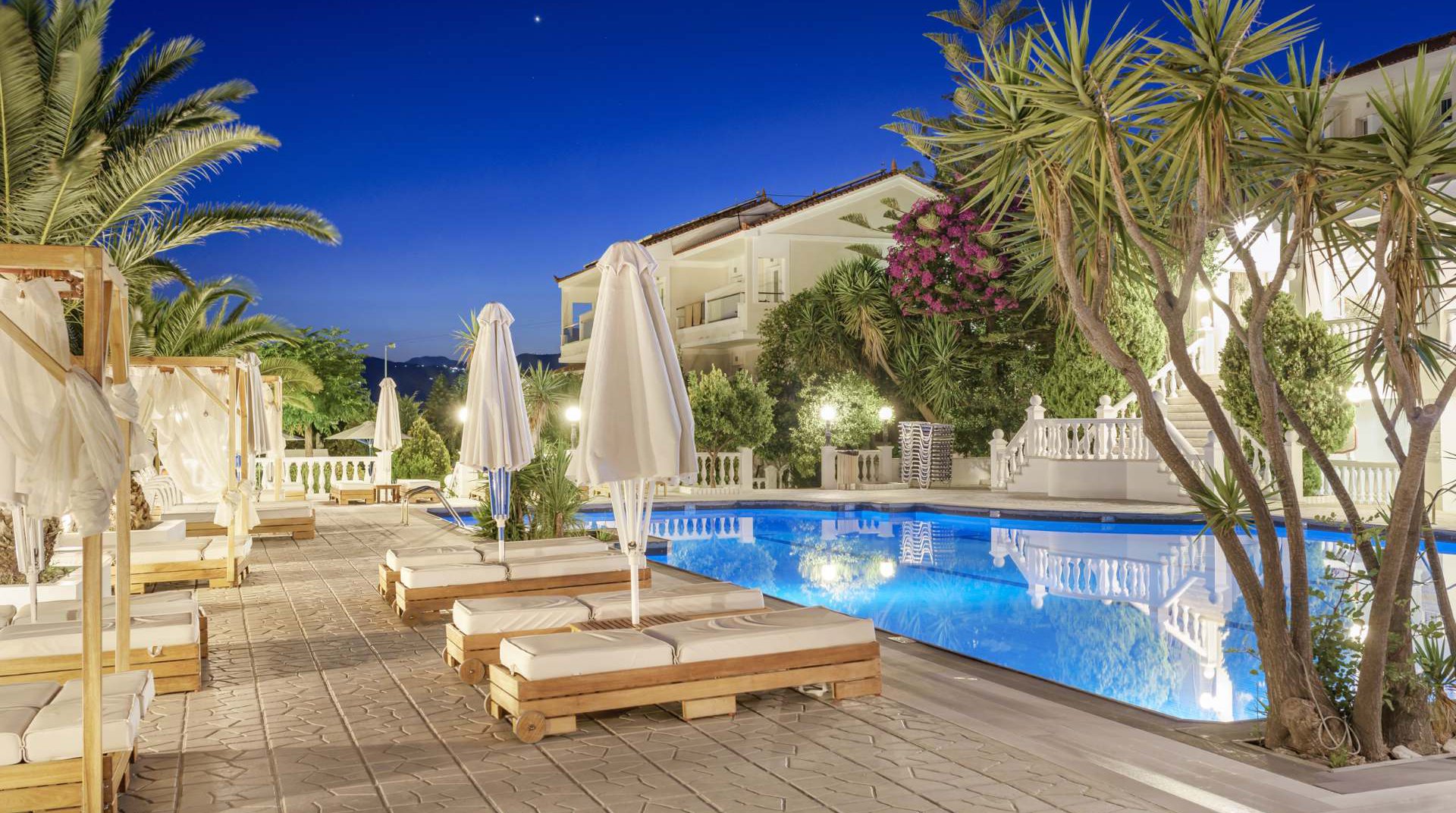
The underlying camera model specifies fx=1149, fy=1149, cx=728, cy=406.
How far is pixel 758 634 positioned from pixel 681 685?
0.55 metres

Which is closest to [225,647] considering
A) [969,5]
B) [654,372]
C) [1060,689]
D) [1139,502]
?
[654,372]

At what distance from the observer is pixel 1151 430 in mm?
6004

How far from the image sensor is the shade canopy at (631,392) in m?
6.81

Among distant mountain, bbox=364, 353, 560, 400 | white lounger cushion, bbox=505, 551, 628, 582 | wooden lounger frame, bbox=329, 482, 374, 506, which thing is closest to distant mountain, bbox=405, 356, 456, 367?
distant mountain, bbox=364, 353, 560, 400

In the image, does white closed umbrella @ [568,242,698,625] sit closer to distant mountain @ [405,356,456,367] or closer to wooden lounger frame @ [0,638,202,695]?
wooden lounger frame @ [0,638,202,695]

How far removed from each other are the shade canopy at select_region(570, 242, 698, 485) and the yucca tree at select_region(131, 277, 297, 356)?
11.5 m

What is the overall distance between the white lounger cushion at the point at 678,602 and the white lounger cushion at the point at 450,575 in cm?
175

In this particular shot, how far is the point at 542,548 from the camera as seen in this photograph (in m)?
10.2

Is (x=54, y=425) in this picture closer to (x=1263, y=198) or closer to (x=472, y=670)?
(x=472, y=670)

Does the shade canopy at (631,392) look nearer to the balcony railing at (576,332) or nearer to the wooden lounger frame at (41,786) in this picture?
the wooden lounger frame at (41,786)

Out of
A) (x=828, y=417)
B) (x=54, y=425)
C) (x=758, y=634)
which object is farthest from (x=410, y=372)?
(x=54, y=425)

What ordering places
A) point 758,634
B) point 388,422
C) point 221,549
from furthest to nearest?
point 388,422 → point 221,549 → point 758,634

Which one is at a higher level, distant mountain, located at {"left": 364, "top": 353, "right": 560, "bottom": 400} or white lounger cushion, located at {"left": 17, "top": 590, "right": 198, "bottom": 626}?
distant mountain, located at {"left": 364, "top": 353, "right": 560, "bottom": 400}

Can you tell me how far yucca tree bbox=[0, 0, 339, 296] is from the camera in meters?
9.88
